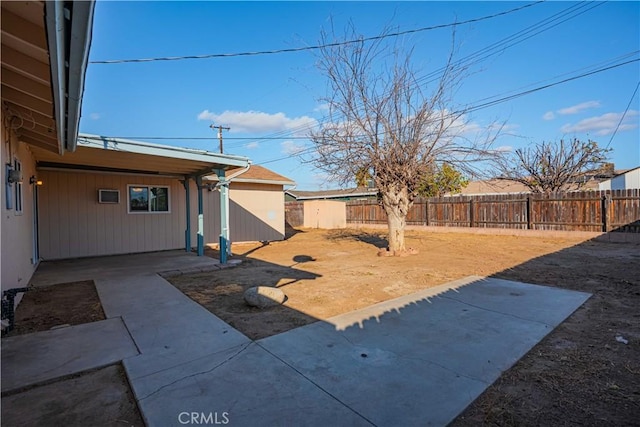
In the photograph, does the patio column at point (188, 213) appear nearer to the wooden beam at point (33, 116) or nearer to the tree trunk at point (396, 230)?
the wooden beam at point (33, 116)

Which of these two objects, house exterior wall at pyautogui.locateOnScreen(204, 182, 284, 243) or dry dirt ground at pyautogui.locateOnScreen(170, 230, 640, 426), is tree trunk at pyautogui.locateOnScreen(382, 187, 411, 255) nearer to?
dry dirt ground at pyautogui.locateOnScreen(170, 230, 640, 426)

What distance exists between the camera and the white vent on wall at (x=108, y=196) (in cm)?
885

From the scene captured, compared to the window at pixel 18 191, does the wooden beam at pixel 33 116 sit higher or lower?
higher

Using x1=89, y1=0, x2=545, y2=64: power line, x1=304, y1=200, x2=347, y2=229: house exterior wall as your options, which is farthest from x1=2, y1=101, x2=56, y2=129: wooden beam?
x1=304, y1=200, x2=347, y2=229: house exterior wall

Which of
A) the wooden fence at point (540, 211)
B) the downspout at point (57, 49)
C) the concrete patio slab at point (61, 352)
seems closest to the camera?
the downspout at point (57, 49)

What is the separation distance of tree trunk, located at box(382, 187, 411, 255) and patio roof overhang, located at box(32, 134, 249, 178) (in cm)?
387

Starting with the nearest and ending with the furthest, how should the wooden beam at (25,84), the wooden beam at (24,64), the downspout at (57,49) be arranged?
the downspout at (57,49) < the wooden beam at (24,64) < the wooden beam at (25,84)

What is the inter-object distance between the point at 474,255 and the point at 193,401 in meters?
8.29

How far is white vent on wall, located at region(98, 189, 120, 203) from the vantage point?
8.85 meters

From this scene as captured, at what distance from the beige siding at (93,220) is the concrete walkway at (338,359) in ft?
16.8

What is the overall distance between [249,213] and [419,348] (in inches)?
399

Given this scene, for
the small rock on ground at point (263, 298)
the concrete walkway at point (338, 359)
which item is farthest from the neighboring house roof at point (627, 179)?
the small rock on ground at point (263, 298)

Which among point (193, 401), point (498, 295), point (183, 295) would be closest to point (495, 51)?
point (498, 295)

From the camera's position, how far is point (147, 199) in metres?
9.73
